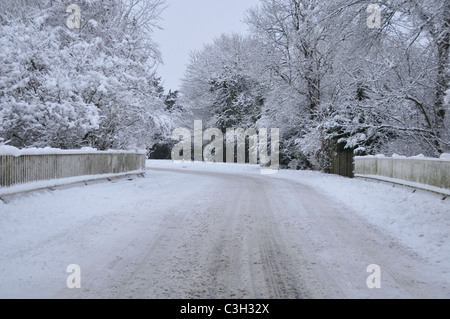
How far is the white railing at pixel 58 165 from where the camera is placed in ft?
30.0

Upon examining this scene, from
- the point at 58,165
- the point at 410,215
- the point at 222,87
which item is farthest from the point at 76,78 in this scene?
the point at 222,87

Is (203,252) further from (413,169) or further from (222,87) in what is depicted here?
(222,87)

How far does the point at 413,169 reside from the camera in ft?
39.3

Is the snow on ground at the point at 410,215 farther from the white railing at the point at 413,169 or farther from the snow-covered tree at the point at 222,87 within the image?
the snow-covered tree at the point at 222,87

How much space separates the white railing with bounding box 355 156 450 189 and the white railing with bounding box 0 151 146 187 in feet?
35.8

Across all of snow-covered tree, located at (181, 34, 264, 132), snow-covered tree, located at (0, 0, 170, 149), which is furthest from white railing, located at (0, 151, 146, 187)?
snow-covered tree, located at (181, 34, 264, 132)

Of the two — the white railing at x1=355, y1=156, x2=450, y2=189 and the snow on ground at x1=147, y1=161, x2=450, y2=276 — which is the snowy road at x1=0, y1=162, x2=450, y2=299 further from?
the white railing at x1=355, y1=156, x2=450, y2=189

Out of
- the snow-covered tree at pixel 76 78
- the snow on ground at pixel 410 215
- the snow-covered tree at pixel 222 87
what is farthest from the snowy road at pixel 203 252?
the snow-covered tree at pixel 222 87

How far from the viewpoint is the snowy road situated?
4.33 m

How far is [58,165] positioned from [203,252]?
7.55m

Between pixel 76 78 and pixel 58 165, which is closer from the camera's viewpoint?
pixel 58 165
